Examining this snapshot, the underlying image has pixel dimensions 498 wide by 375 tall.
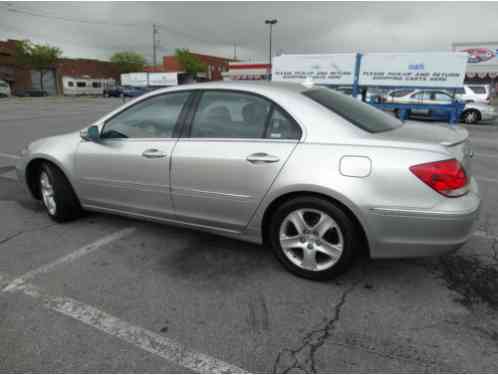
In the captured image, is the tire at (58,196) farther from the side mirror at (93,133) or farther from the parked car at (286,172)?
the side mirror at (93,133)

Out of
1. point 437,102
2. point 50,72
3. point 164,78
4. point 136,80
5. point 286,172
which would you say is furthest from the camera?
point 50,72

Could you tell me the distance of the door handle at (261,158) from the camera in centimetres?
275

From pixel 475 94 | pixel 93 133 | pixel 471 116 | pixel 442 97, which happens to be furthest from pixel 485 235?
pixel 475 94

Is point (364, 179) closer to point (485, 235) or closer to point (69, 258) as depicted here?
point (485, 235)

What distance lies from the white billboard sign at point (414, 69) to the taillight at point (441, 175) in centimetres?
1126

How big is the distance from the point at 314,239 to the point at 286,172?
0.55 m

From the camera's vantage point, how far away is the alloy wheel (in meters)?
2.71

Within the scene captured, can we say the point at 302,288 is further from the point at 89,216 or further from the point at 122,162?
the point at 89,216

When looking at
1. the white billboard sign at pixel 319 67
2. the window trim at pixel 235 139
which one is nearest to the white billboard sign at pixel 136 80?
the white billboard sign at pixel 319 67

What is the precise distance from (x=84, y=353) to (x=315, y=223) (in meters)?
1.72

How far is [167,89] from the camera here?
3.41 m

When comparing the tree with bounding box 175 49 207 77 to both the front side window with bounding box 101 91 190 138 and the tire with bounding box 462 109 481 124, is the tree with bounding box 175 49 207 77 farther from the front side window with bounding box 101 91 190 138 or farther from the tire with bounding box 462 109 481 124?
the front side window with bounding box 101 91 190 138

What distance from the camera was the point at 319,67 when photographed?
13.8m

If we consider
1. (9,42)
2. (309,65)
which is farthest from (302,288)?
(9,42)
